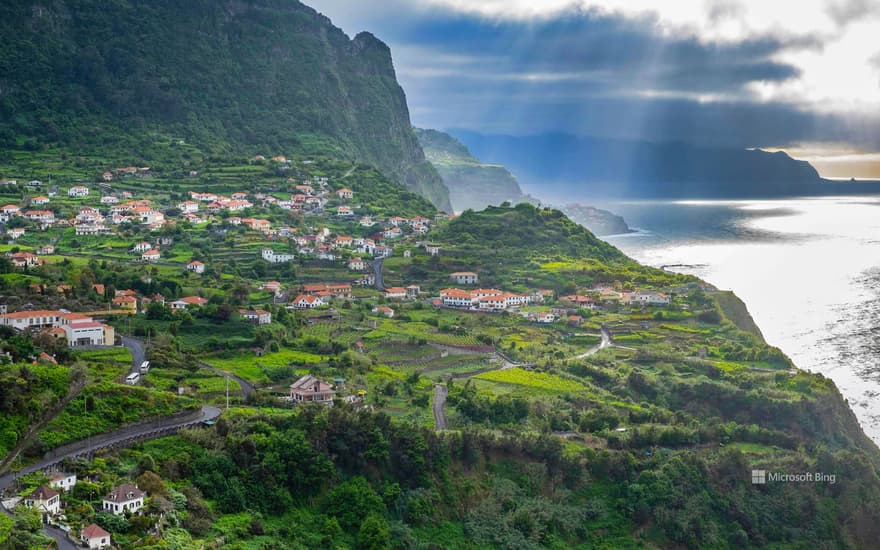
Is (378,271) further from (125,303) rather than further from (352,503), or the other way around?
(352,503)

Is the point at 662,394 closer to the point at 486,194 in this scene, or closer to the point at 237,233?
the point at 237,233

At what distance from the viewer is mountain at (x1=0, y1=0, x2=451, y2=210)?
290 feet

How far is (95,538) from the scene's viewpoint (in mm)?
22656

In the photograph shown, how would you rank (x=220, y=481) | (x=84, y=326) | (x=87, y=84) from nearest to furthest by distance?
(x=220, y=481) → (x=84, y=326) → (x=87, y=84)

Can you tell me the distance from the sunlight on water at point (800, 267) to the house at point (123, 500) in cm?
3282

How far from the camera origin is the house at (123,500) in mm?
24344

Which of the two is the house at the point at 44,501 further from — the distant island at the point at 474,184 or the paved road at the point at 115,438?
the distant island at the point at 474,184

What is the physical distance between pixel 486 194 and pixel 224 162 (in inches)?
3225

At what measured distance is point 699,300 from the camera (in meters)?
57.9

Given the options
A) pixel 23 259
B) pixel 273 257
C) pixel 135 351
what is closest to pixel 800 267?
pixel 273 257

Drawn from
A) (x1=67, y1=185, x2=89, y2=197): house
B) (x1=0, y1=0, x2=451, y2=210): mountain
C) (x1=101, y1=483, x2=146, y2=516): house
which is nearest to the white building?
(x1=67, y1=185, x2=89, y2=197): house

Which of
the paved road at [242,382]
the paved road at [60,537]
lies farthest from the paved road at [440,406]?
the paved road at [60,537]

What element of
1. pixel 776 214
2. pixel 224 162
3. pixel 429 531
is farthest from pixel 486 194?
pixel 429 531

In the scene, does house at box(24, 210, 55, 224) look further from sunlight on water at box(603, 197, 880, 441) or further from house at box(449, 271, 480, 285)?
sunlight on water at box(603, 197, 880, 441)
